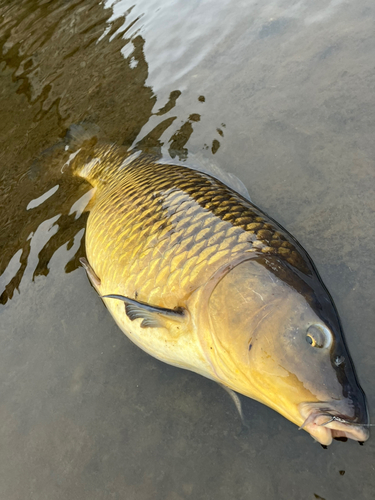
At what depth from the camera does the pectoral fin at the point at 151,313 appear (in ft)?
6.45

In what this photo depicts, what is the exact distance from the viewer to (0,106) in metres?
5.09

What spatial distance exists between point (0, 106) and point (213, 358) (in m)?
4.79

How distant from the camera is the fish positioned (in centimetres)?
159

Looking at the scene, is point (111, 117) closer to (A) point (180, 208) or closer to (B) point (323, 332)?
(A) point (180, 208)

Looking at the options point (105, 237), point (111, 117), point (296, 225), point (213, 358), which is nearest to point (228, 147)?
point (296, 225)

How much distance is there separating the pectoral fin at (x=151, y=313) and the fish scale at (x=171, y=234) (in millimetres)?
80

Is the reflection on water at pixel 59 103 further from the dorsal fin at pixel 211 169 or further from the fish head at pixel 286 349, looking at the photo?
the fish head at pixel 286 349

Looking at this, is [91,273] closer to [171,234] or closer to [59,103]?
[171,234]

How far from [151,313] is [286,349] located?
730mm

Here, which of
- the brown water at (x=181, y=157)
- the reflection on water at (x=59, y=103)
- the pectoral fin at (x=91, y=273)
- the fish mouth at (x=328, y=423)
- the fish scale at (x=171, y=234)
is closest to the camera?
the fish mouth at (x=328, y=423)

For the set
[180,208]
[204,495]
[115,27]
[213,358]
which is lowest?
[204,495]

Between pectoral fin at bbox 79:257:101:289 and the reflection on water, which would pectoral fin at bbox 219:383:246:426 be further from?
the reflection on water

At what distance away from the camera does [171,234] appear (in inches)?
87.6

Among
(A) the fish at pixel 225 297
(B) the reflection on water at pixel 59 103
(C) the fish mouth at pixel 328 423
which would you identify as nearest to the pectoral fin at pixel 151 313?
(A) the fish at pixel 225 297
